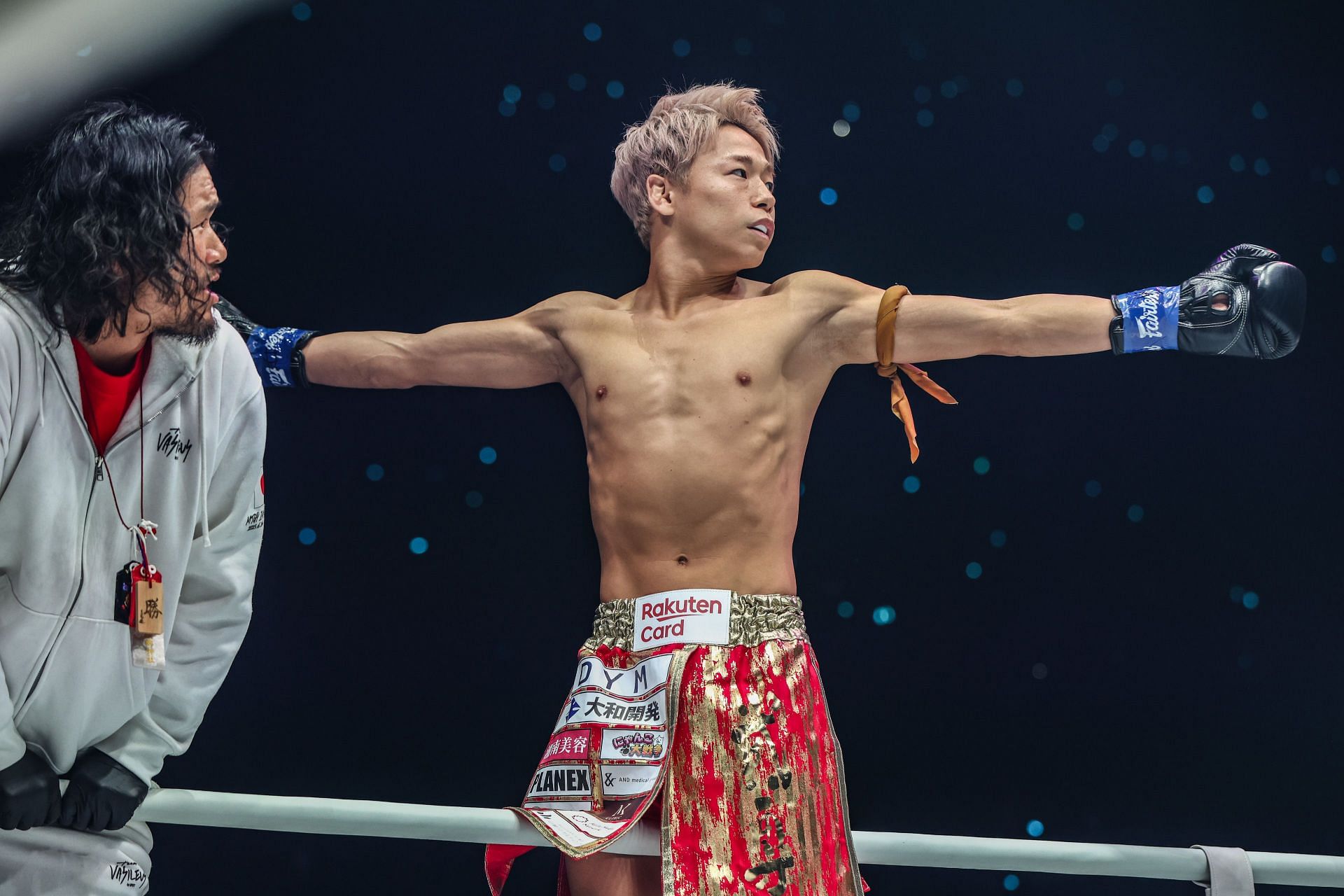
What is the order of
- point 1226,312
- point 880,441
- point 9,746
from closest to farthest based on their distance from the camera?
point 9,746
point 1226,312
point 880,441

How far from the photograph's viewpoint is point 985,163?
267 centimetres

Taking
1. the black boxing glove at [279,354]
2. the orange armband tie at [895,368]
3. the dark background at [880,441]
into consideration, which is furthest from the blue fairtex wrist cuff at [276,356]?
the orange armband tie at [895,368]

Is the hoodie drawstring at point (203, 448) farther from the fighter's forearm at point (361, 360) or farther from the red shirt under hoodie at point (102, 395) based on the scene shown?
the fighter's forearm at point (361, 360)

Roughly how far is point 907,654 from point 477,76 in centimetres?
148

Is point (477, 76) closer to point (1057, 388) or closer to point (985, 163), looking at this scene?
point (985, 163)

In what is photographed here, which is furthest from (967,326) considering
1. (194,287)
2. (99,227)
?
(99,227)

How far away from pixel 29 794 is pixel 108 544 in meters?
0.31

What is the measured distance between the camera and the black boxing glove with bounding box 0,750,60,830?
1.58 m

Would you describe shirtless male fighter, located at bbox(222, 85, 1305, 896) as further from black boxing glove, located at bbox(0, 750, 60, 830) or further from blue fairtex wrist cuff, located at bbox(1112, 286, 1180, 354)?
Result: black boxing glove, located at bbox(0, 750, 60, 830)

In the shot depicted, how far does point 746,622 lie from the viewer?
2117 millimetres

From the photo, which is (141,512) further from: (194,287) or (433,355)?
(433,355)

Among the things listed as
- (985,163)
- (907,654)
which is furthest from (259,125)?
(907,654)

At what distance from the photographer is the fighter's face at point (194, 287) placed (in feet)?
5.58

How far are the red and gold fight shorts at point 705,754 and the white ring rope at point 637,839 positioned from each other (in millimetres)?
63
